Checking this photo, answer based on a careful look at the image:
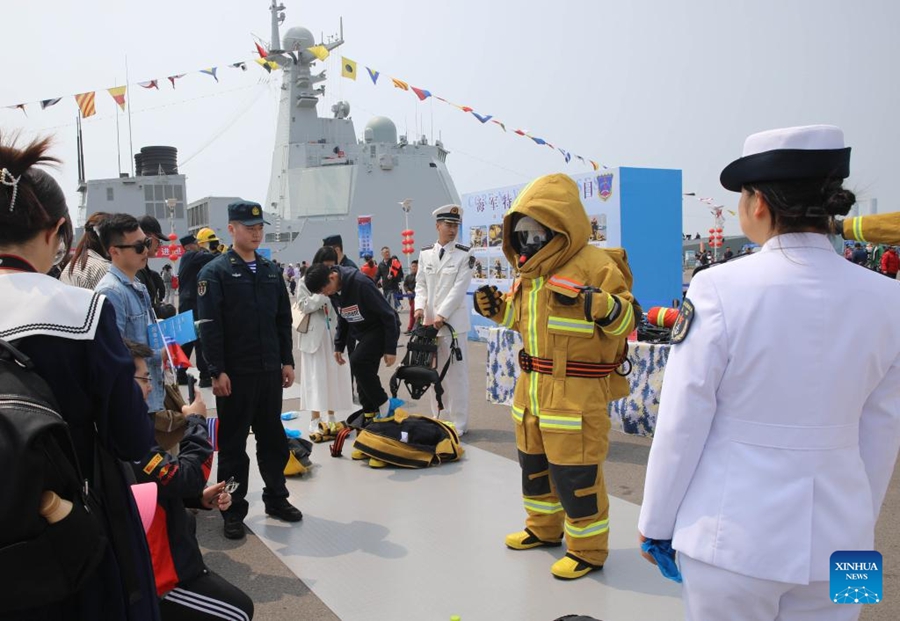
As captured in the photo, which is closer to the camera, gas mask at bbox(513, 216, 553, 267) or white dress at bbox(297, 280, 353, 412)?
gas mask at bbox(513, 216, 553, 267)

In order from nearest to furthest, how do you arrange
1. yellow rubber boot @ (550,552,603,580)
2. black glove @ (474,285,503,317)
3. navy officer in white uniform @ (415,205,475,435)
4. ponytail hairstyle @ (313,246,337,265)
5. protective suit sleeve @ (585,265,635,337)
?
1. protective suit sleeve @ (585,265,635,337)
2. yellow rubber boot @ (550,552,603,580)
3. black glove @ (474,285,503,317)
4. ponytail hairstyle @ (313,246,337,265)
5. navy officer in white uniform @ (415,205,475,435)

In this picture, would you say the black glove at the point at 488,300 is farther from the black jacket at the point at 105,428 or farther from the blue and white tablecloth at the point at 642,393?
the blue and white tablecloth at the point at 642,393

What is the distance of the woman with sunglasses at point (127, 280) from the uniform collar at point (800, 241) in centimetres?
313

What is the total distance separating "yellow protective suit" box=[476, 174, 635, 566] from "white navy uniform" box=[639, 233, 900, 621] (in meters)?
1.68

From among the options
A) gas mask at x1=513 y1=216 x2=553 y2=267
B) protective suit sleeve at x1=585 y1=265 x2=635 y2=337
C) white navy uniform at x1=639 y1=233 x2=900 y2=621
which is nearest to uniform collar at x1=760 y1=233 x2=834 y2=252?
white navy uniform at x1=639 y1=233 x2=900 y2=621

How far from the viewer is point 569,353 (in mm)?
3580

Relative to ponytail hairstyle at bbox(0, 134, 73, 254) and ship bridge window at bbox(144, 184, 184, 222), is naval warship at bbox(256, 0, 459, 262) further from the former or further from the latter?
ponytail hairstyle at bbox(0, 134, 73, 254)

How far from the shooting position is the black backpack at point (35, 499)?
4.45ft

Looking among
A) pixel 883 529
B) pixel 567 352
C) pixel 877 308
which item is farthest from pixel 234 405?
pixel 883 529

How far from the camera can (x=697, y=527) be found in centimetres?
169

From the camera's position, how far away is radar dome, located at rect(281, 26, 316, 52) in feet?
109

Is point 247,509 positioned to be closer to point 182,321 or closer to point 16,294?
point 182,321

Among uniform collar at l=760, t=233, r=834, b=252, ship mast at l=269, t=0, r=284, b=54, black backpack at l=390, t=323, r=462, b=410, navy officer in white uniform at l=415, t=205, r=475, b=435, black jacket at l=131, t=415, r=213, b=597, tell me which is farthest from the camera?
ship mast at l=269, t=0, r=284, b=54

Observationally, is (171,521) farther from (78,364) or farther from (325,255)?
(325,255)
